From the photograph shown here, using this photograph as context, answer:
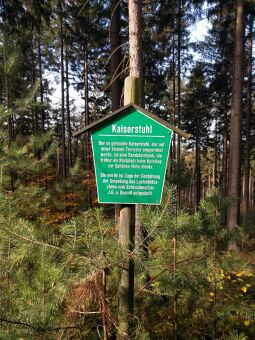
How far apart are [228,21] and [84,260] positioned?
544 inches

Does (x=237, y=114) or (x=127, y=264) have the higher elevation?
(x=237, y=114)

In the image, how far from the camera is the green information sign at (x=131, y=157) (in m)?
2.40

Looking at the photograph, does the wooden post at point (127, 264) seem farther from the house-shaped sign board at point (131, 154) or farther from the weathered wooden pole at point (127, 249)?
the house-shaped sign board at point (131, 154)

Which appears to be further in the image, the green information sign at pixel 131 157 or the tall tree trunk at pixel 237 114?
the tall tree trunk at pixel 237 114

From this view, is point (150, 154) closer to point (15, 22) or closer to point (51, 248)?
point (51, 248)

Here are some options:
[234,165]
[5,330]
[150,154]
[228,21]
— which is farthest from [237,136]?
[5,330]

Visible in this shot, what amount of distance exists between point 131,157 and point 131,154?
0.02m

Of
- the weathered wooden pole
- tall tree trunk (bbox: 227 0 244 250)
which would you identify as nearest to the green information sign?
the weathered wooden pole

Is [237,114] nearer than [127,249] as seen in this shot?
No

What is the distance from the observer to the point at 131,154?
240cm

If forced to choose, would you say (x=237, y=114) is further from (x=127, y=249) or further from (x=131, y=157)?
(x=127, y=249)

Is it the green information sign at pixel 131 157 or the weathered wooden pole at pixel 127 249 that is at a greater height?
the green information sign at pixel 131 157

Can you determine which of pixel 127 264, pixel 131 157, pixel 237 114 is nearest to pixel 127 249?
pixel 127 264

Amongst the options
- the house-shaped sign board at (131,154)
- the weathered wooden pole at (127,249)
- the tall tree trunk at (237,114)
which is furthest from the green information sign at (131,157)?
the tall tree trunk at (237,114)
